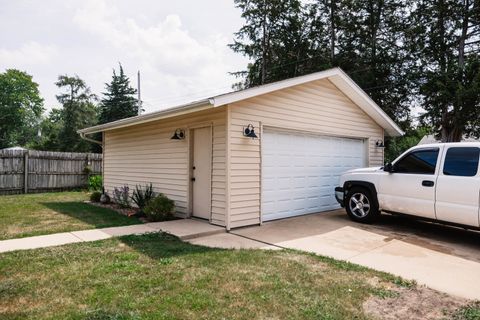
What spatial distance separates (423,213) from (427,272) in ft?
6.78

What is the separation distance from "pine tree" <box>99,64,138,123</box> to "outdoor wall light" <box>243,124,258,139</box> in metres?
23.3

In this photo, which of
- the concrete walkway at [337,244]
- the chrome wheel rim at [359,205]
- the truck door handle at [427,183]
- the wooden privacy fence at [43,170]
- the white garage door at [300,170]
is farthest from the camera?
the wooden privacy fence at [43,170]

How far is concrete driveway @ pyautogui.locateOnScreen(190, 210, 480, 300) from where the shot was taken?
4270mm

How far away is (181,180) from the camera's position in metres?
8.17

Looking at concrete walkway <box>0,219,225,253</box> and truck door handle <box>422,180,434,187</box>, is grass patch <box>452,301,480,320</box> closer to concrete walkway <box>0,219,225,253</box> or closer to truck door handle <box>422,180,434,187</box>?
truck door handle <box>422,180,434,187</box>

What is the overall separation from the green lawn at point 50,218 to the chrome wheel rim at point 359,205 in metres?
5.26

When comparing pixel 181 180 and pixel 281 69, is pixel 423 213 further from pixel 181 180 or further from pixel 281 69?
pixel 281 69

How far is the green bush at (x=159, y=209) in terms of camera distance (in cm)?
762

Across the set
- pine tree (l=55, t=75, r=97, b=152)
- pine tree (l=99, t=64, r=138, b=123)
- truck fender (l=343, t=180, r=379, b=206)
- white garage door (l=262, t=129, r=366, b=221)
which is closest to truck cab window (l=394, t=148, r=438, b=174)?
truck fender (l=343, t=180, r=379, b=206)

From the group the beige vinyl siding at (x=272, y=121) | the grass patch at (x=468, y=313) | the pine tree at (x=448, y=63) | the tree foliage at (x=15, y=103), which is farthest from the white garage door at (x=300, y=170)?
the tree foliage at (x=15, y=103)

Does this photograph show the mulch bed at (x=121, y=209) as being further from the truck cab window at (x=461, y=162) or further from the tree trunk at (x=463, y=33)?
the tree trunk at (x=463, y=33)

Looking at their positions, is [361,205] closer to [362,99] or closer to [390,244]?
[390,244]

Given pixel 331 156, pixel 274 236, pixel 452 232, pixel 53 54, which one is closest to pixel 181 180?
pixel 274 236

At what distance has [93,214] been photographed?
8664 millimetres
